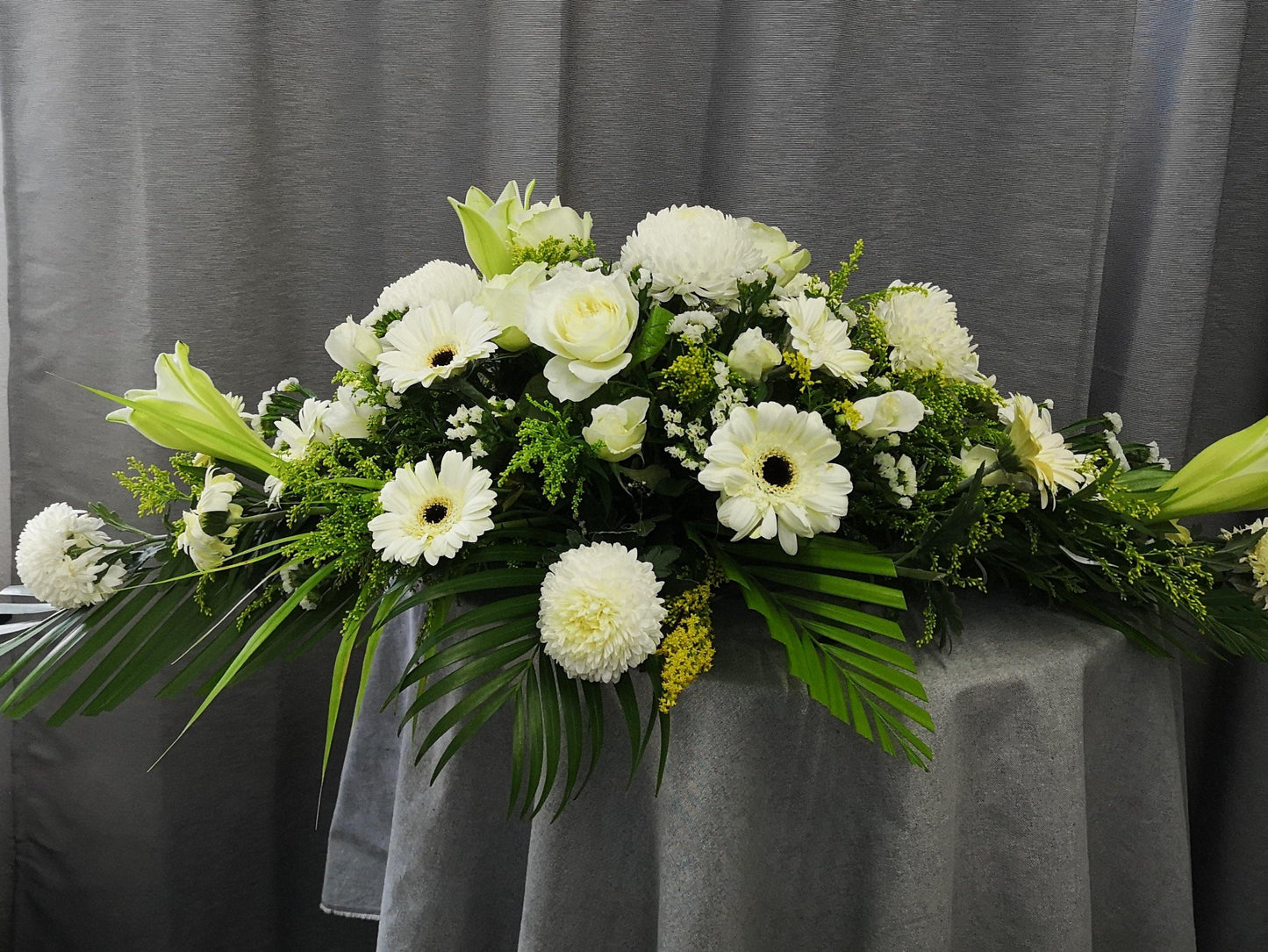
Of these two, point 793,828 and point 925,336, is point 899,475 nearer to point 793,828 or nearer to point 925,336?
point 925,336

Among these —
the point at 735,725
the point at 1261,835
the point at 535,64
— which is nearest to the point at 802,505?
the point at 735,725

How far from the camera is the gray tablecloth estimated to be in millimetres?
698

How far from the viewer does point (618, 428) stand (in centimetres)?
65

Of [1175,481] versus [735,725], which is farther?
[1175,481]

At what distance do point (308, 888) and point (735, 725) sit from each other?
998mm

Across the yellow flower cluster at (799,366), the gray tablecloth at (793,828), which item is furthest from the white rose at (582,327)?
the gray tablecloth at (793,828)

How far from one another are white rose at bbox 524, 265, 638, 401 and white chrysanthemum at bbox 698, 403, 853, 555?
0.09 meters

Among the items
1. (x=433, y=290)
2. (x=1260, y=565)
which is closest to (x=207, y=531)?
(x=433, y=290)

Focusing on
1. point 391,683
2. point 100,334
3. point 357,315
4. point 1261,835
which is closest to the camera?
point 391,683

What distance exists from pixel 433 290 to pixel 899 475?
1.24 ft

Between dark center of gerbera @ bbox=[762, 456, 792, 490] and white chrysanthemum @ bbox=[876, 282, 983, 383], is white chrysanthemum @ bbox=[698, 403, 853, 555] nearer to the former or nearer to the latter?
dark center of gerbera @ bbox=[762, 456, 792, 490]

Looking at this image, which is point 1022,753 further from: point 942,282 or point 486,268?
point 942,282

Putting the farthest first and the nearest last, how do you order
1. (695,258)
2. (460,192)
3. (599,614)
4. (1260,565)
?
(460,192), (1260,565), (695,258), (599,614)

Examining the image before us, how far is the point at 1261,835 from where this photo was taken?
4.80ft
